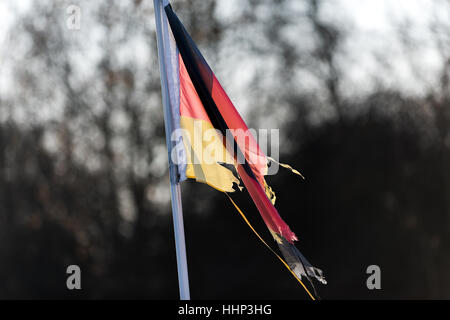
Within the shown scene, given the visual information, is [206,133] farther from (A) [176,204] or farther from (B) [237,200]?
(B) [237,200]

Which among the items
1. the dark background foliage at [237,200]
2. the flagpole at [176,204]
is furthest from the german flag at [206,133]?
the dark background foliage at [237,200]

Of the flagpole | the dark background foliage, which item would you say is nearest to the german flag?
the flagpole

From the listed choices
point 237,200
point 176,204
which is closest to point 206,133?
point 176,204

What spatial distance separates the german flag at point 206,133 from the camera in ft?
10.6

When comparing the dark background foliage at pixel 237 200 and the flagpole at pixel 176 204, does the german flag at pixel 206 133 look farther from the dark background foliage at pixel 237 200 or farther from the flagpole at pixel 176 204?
the dark background foliage at pixel 237 200

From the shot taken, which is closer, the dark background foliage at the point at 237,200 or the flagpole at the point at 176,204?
→ the flagpole at the point at 176,204

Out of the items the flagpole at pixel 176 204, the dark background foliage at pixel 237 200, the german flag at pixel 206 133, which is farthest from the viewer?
the dark background foliage at pixel 237 200

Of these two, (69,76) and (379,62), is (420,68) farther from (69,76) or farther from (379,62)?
(69,76)

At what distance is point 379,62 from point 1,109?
616 centimetres

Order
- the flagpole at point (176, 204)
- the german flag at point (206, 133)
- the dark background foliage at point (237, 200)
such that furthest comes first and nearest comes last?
the dark background foliage at point (237, 200)
the german flag at point (206, 133)
the flagpole at point (176, 204)

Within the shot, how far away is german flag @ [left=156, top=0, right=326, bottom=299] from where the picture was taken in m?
3.24

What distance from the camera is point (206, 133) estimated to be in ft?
11.0
